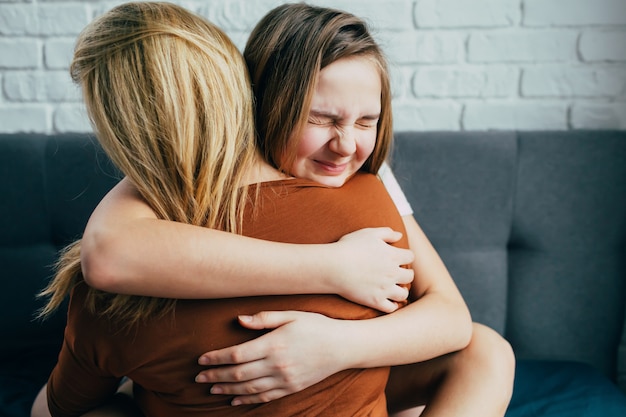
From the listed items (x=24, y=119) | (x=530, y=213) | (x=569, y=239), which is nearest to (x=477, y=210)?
(x=530, y=213)

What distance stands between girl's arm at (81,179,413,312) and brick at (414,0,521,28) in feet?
3.40

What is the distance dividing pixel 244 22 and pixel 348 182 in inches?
35.0

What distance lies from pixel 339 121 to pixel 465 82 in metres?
0.86

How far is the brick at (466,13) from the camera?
177 cm

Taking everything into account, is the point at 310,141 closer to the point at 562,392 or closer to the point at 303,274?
the point at 303,274

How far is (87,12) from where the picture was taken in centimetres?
179

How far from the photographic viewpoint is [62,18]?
5.87ft

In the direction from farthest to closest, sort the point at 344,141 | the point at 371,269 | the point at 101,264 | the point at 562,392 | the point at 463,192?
1. the point at 463,192
2. the point at 562,392
3. the point at 344,141
4. the point at 371,269
5. the point at 101,264

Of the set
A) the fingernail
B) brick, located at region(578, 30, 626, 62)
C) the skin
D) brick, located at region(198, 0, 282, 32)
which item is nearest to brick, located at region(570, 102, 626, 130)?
brick, located at region(578, 30, 626, 62)

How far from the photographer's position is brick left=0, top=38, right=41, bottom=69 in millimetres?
1800

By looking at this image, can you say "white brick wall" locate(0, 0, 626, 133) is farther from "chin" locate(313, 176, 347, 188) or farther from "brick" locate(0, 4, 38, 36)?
"chin" locate(313, 176, 347, 188)

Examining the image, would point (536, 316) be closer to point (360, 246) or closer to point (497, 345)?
point (497, 345)

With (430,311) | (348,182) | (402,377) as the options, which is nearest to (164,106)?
(348,182)

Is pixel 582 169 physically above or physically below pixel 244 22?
below
